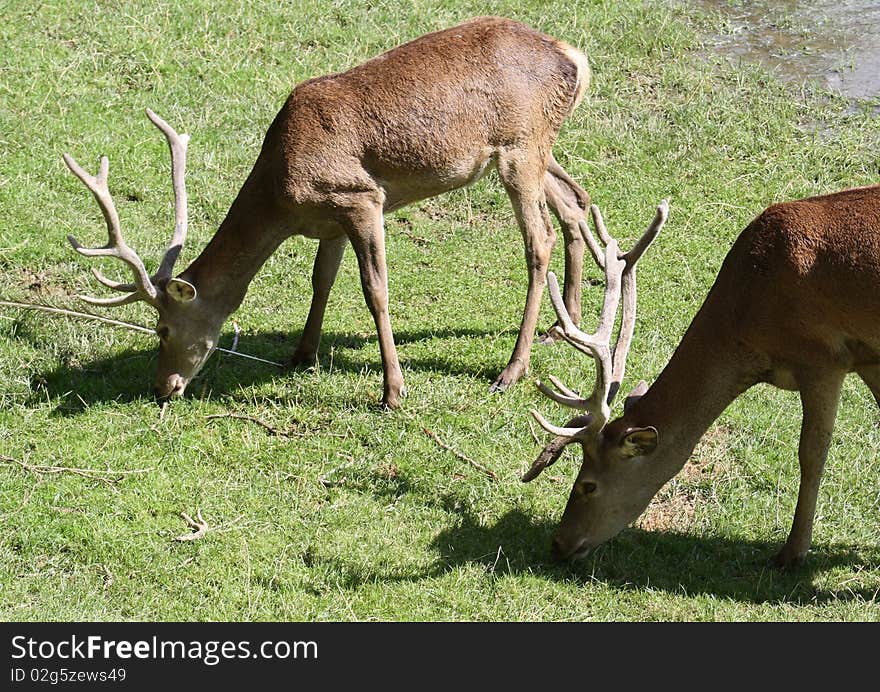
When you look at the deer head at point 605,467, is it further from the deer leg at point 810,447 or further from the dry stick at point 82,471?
the dry stick at point 82,471

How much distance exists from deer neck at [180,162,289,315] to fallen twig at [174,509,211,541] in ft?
5.43

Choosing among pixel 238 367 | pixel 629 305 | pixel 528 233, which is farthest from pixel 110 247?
pixel 629 305

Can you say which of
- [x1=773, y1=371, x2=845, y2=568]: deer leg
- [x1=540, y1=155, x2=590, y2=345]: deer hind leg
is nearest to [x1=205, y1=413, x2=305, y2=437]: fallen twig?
[x1=540, y1=155, x2=590, y2=345]: deer hind leg

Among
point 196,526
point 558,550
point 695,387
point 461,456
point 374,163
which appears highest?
point 374,163

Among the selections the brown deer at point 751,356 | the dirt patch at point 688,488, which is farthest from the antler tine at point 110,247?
the dirt patch at point 688,488

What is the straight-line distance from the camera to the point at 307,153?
7699 millimetres

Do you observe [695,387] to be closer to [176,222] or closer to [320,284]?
[320,284]

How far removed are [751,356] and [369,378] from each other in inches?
→ 114

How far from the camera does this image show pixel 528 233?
830 centimetres

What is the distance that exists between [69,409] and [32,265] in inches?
74.3

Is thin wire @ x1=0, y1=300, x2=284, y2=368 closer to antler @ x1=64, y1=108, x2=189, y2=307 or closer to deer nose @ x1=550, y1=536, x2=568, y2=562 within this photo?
antler @ x1=64, y1=108, x2=189, y2=307

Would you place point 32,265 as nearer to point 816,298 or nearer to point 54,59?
point 54,59

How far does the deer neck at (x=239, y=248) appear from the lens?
25.9ft

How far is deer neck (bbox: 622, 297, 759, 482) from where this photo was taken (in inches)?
253
